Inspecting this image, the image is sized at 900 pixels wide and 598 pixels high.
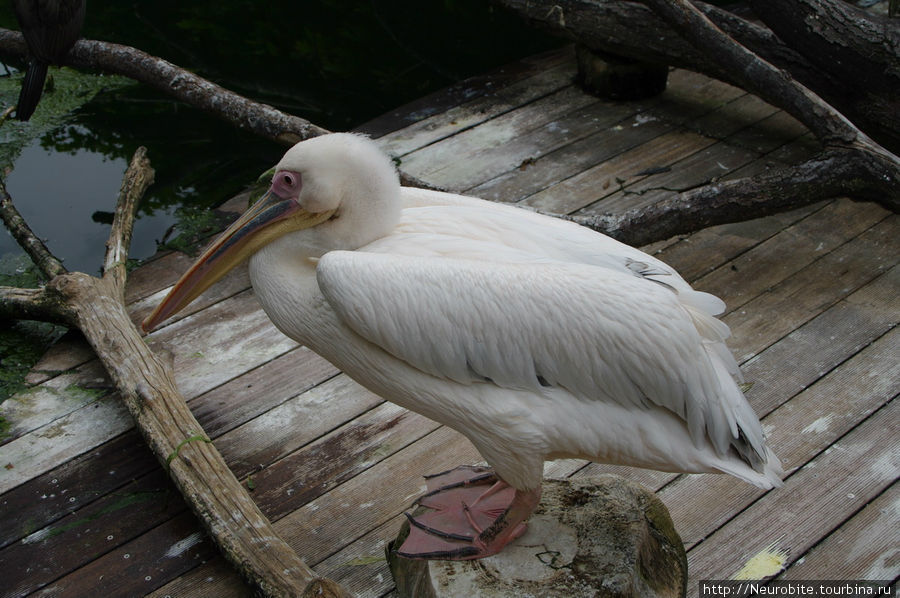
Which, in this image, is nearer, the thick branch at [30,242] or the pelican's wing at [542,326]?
the pelican's wing at [542,326]

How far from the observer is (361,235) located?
2.22 m

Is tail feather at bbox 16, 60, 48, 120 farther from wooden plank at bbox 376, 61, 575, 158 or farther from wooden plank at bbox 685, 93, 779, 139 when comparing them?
wooden plank at bbox 685, 93, 779, 139

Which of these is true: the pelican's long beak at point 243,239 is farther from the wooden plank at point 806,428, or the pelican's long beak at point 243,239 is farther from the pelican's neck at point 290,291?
the wooden plank at point 806,428

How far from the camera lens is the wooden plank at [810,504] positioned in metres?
2.55

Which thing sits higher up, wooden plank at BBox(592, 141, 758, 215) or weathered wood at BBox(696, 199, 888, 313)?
wooden plank at BBox(592, 141, 758, 215)

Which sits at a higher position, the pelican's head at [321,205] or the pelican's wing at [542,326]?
the pelican's head at [321,205]

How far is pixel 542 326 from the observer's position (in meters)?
→ 2.01

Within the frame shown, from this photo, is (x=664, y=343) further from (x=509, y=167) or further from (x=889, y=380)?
(x=509, y=167)

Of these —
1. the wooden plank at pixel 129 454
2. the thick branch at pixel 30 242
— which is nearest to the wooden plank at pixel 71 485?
the wooden plank at pixel 129 454

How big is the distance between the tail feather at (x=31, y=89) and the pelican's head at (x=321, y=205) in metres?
2.93

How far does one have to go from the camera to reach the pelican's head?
2.16 metres

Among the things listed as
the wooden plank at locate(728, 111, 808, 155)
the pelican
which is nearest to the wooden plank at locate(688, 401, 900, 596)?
the pelican

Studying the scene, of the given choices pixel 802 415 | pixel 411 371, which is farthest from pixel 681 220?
pixel 411 371

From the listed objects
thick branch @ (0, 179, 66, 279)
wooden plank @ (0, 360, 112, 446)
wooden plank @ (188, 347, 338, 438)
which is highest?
thick branch @ (0, 179, 66, 279)
